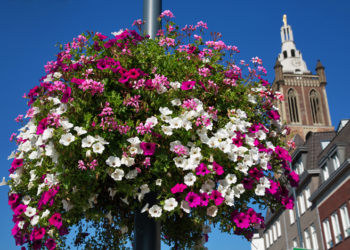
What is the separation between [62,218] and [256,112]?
1993mm

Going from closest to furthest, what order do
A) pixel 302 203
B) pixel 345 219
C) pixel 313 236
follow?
pixel 345 219 → pixel 313 236 → pixel 302 203

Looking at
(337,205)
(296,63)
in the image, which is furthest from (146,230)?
(296,63)

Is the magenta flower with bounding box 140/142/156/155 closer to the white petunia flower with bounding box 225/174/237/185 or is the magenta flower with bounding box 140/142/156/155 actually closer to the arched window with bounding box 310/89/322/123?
the white petunia flower with bounding box 225/174/237/185

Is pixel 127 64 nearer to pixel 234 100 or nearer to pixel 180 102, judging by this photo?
pixel 180 102

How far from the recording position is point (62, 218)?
3.03 m

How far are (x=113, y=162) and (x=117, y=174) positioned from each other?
99mm

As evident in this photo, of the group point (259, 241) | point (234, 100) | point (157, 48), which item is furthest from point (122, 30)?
point (259, 241)

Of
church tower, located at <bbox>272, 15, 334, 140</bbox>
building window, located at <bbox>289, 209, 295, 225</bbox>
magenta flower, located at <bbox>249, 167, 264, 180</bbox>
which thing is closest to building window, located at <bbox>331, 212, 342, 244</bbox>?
building window, located at <bbox>289, 209, 295, 225</bbox>

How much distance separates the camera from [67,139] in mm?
2770

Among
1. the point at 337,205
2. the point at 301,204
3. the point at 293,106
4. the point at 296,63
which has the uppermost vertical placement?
the point at 296,63

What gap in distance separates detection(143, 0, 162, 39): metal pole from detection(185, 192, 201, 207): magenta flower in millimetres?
1903

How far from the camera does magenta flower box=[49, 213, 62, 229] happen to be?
2.96 meters

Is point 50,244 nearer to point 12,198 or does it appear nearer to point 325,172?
point 12,198

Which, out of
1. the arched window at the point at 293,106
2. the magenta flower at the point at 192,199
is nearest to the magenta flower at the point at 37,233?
the magenta flower at the point at 192,199
